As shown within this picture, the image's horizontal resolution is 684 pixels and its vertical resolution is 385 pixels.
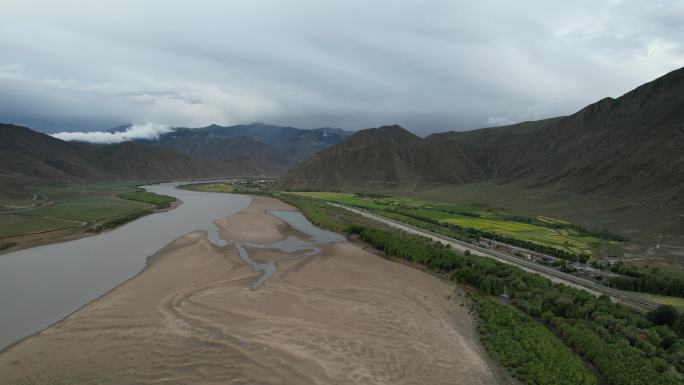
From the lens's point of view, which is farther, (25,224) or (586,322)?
(25,224)

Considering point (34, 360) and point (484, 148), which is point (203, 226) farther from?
point (484, 148)

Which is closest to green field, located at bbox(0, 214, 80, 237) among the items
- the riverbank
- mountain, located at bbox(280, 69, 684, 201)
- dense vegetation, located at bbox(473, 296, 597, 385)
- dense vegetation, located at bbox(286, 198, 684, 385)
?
the riverbank

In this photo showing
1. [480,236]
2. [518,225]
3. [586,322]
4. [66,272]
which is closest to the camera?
[586,322]

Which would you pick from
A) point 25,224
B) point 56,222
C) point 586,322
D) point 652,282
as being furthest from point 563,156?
point 25,224

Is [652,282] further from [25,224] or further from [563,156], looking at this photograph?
[563,156]

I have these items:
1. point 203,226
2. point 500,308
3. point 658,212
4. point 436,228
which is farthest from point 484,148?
point 500,308
